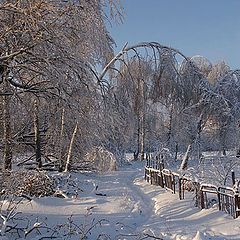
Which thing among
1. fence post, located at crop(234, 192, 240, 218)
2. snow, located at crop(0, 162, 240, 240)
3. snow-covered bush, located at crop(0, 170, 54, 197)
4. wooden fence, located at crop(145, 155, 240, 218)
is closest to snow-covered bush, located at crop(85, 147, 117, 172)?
wooden fence, located at crop(145, 155, 240, 218)

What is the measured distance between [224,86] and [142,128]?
10.4 meters

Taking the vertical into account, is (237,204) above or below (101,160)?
below

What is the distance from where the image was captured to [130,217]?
32.0 feet

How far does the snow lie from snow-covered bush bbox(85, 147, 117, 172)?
693cm

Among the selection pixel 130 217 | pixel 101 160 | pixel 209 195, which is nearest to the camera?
pixel 130 217

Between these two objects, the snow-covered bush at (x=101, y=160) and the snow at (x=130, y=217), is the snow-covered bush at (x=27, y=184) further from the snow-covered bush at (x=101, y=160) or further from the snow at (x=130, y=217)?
the snow-covered bush at (x=101, y=160)

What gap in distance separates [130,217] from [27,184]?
358cm

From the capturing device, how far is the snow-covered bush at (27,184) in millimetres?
9280

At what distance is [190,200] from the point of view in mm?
11914

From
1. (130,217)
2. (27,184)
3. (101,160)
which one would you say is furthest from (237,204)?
(101,160)

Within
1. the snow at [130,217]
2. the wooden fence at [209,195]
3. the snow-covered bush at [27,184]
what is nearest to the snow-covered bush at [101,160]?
the wooden fence at [209,195]

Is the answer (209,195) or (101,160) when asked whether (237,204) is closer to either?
(209,195)

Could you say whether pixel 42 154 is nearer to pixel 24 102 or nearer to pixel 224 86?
pixel 24 102

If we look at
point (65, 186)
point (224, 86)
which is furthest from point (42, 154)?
point (224, 86)
